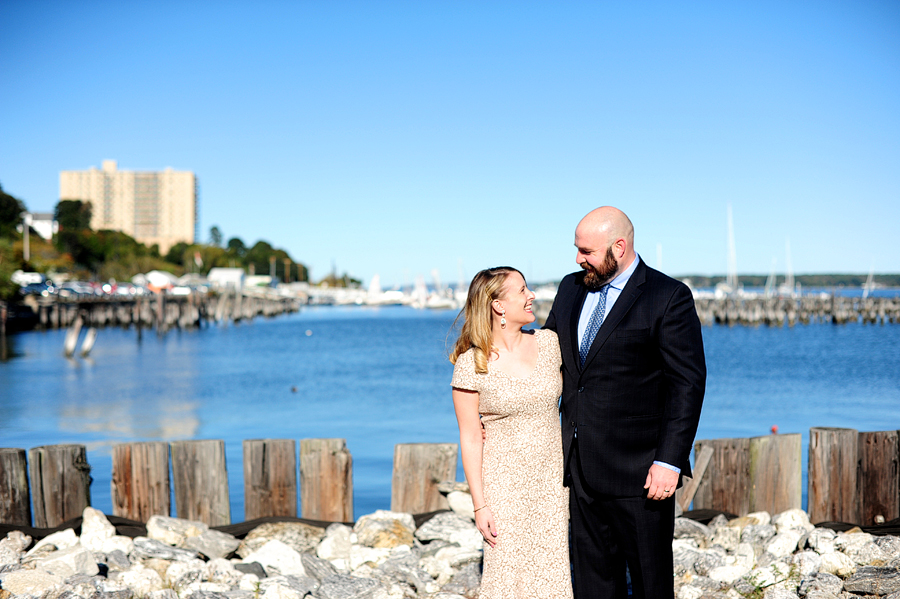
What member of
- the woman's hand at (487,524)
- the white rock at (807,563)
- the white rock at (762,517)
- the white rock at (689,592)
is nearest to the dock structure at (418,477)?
the white rock at (762,517)

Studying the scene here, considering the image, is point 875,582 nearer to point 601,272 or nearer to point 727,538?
point 727,538

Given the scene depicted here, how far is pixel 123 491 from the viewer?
607 cm

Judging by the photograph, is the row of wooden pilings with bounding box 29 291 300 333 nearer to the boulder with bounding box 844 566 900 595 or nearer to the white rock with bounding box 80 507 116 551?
the white rock with bounding box 80 507 116 551

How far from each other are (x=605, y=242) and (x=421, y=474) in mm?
3382

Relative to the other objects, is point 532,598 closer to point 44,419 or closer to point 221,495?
point 221,495

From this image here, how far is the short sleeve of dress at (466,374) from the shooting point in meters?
3.58

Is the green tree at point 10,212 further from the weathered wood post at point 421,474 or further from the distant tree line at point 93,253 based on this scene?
the weathered wood post at point 421,474

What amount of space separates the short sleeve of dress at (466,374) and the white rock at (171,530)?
128 inches

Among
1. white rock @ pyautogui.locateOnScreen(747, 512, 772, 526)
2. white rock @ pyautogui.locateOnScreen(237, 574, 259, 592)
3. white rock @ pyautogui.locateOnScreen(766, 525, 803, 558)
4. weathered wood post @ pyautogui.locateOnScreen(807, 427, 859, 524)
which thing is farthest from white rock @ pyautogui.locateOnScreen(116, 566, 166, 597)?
weathered wood post @ pyautogui.locateOnScreen(807, 427, 859, 524)

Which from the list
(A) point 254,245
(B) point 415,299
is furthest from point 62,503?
(A) point 254,245

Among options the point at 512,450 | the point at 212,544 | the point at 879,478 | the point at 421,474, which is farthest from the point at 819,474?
the point at 212,544

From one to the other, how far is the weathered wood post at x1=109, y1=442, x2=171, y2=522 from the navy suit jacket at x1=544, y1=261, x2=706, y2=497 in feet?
13.0

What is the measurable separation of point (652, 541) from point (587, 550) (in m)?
0.33

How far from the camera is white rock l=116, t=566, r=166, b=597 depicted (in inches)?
187
